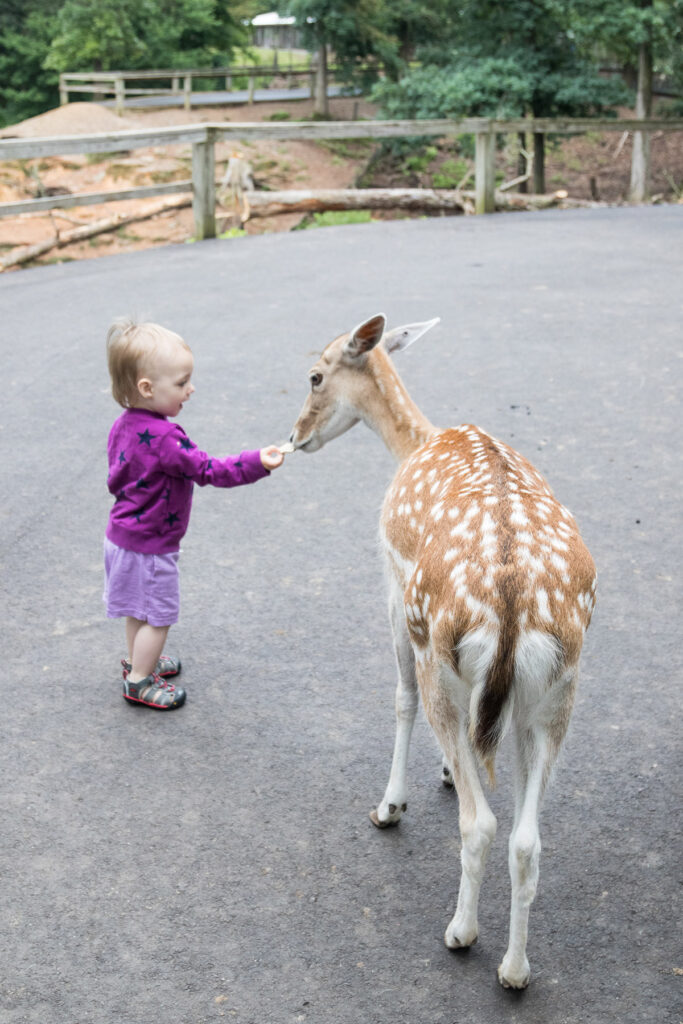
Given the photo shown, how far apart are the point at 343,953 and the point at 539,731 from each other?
836 millimetres

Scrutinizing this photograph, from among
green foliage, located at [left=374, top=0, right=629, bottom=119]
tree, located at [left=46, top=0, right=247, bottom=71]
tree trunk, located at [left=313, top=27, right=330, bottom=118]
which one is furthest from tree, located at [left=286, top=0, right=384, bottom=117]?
tree, located at [left=46, top=0, right=247, bottom=71]

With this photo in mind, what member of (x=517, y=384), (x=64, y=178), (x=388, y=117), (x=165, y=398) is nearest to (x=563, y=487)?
(x=517, y=384)

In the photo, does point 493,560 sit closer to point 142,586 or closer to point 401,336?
point 142,586

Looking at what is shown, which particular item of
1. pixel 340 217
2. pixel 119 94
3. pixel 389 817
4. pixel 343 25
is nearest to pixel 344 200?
pixel 340 217

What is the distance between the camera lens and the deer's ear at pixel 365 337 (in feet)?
13.6

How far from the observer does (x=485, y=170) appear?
14.9 m

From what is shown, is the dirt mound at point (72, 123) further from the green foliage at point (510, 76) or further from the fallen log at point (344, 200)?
the fallen log at point (344, 200)

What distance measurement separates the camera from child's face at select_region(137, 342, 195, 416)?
3.77 metres

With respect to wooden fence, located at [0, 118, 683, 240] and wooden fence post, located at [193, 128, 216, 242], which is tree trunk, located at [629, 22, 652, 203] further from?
wooden fence post, located at [193, 128, 216, 242]

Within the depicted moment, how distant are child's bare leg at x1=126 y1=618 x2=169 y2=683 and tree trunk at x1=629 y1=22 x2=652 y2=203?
64.0ft

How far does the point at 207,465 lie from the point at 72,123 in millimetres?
27926

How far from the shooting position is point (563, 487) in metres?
5.86

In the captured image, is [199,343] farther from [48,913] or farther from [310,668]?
[48,913]

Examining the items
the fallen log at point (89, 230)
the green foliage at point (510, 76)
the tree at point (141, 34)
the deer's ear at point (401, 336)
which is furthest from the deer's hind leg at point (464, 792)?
the tree at point (141, 34)
